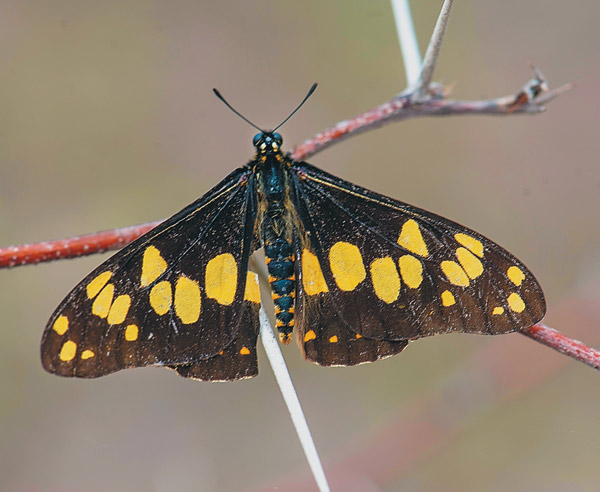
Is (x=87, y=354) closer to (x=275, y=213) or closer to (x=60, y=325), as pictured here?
(x=60, y=325)

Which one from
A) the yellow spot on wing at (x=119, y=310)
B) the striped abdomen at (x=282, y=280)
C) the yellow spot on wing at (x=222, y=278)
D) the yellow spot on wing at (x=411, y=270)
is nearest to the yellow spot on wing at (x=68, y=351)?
the yellow spot on wing at (x=119, y=310)

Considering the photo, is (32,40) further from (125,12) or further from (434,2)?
(434,2)

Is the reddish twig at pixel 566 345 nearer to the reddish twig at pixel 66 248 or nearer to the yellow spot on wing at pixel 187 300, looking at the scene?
the yellow spot on wing at pixel 187 300

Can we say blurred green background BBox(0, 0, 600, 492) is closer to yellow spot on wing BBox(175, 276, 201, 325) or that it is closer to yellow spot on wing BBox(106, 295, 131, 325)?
yellow spot on wing BBox(175, 276, 201, 325)

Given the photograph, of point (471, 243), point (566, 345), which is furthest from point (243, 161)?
point (566, 345)

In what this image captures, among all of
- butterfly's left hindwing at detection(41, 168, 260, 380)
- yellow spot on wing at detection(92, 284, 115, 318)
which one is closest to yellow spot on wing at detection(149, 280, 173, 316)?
butterfly's left hindwing at detection(41, 168, 260, 380)

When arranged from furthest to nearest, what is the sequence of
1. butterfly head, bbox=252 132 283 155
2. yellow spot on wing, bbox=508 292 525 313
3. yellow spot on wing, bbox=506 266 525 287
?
1. butterfly head, bbox=252 132 283 155
2. yellow spot on wing, bbox=506 266 525 287
3. yellow spot on wing, bbox=508 292 525 313

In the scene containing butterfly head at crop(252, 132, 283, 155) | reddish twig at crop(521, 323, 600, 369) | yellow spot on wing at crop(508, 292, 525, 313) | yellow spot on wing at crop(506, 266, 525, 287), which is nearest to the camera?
reddish twig at crop(521, 323, 600, 369)
